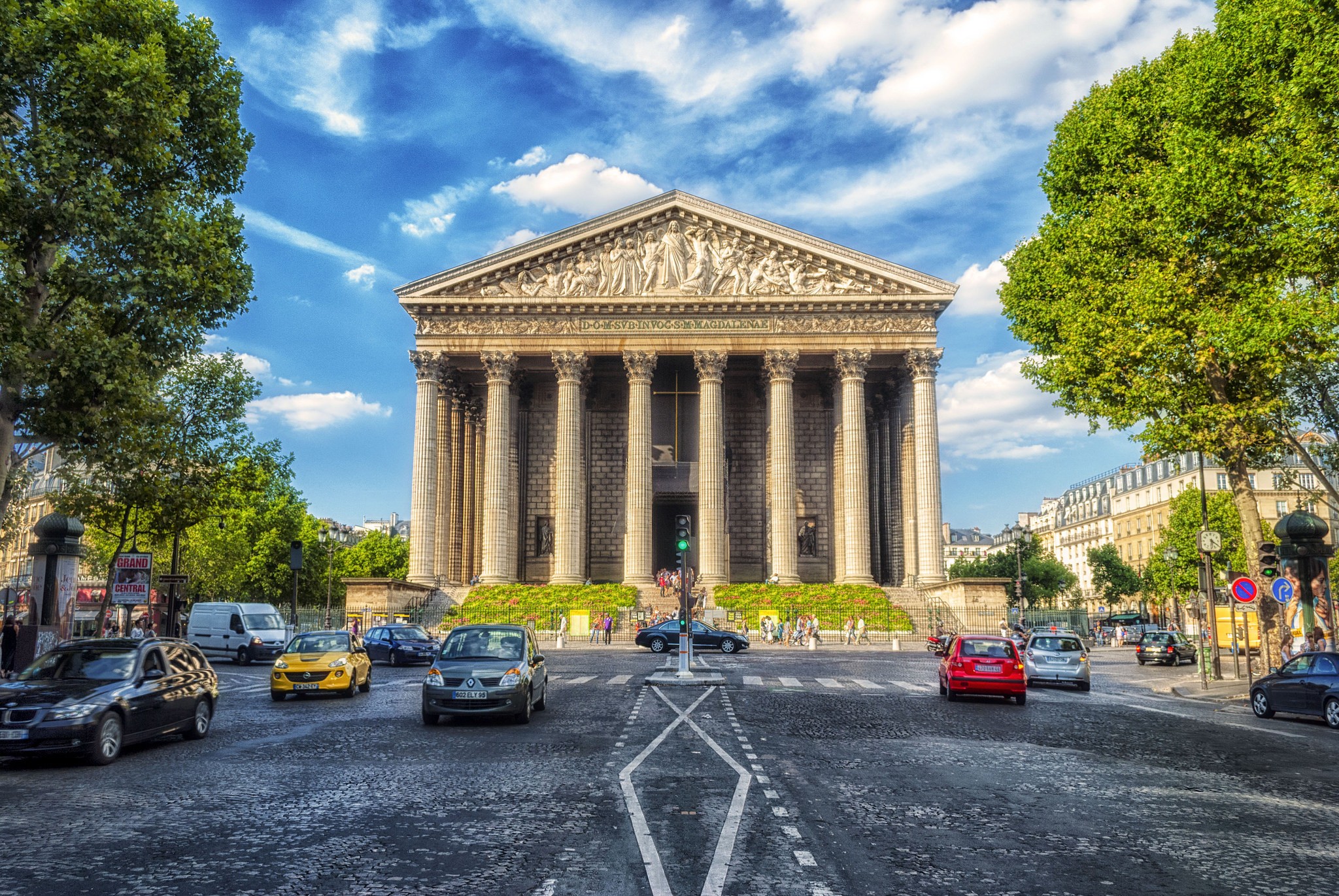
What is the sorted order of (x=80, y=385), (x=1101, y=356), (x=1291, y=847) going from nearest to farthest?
(x=1291, y=847), (x=80, y=385), (x=1101, y=356)

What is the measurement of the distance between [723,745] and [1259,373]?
17.4 m

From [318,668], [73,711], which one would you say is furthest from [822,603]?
[73,711]

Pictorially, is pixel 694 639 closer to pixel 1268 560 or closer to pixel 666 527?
pixel 1268 560

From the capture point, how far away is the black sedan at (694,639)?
37.0 m

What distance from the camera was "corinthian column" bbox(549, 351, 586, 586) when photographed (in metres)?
49.3

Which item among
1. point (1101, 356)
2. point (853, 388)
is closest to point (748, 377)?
point (853, 388)

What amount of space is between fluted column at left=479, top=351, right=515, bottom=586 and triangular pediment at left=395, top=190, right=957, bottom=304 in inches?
138

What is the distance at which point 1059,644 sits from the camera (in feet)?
81.0

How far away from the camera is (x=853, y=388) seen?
50.1 meters

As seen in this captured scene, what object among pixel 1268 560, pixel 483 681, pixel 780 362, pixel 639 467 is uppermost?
pixel 780 362

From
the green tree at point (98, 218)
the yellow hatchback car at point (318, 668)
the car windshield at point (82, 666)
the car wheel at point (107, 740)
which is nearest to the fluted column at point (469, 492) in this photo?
the yellow hatchback car at point (318, 668)

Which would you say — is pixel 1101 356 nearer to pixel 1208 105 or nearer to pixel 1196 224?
pixel 1196 224

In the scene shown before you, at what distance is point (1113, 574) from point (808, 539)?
169 feet

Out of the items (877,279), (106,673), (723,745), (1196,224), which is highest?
(877,279)
